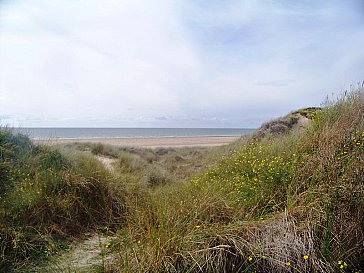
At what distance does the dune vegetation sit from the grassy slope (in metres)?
0.01

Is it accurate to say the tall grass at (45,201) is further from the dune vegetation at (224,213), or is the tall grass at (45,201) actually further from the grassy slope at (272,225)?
the grassy slope at (272,225)

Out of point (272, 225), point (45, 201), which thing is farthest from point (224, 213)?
point (45, 201)

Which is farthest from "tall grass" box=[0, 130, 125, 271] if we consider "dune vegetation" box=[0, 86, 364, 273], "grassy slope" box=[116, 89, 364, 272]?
"grassy slope" box=[116, 89, 364, 272]

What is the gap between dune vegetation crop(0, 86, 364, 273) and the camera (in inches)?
98.0

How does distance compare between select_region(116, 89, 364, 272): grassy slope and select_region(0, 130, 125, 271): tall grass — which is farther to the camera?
select_region(0, 130, 125, 271): tall grass

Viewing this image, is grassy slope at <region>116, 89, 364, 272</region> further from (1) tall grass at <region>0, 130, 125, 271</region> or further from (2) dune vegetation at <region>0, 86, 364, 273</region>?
(1) tall grass at <region>0, 130, 125, 271</region>

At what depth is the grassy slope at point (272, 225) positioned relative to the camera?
245 cm

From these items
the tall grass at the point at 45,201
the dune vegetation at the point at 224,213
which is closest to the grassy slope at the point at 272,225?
→ the dune vegetation at the point at 224,213

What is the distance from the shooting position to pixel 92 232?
4113 millimetres

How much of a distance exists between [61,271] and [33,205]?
182cm

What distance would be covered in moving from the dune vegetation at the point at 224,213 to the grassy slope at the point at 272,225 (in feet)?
0.04

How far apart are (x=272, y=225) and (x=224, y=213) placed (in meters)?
0.76

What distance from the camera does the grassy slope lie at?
2449mm

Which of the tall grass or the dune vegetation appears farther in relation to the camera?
the tall grass
